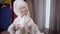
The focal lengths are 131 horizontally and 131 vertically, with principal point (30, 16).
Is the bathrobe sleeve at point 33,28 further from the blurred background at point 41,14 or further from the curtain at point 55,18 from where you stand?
the curtain at point 55,18

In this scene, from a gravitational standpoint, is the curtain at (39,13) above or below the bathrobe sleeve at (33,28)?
above

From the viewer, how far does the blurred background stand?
110cm

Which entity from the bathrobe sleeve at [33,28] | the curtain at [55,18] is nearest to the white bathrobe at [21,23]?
the bathrobe sleeve at [33,28]

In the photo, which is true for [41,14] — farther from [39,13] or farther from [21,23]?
[21,23]

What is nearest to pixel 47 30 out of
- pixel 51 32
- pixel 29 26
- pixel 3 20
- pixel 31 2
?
pixel 51 32

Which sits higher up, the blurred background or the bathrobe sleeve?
the blurred background

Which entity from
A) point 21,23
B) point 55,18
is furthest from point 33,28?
point 55,18

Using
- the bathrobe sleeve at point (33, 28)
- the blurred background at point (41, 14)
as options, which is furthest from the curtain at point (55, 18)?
the bathrobe sleeve at point (33, 28)

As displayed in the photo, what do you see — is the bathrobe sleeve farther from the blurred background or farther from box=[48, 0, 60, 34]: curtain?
box=[48, 0, 60, 34]: curtain

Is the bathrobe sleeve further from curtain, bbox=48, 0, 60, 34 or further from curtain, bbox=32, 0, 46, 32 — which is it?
curtain, bbox=48, 0, 60, 34

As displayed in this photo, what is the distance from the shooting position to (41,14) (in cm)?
117

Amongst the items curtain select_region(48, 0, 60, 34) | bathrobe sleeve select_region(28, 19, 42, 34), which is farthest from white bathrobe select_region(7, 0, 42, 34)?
curtain select_region(48, 0, 60, 34)

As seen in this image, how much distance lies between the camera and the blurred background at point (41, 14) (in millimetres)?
1101

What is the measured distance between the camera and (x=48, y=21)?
1.19m
